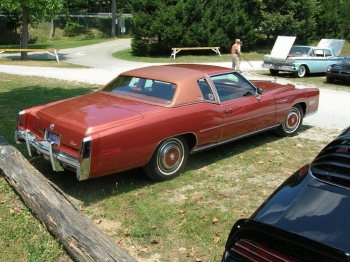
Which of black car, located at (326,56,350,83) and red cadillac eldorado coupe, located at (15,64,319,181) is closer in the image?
red cadillac eldorado coupe, located at (15,64,319,181)

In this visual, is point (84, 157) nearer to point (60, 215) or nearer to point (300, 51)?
point (60, 215)

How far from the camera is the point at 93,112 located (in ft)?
16.8

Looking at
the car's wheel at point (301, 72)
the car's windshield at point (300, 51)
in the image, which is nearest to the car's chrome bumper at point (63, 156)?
the car's wheel at point (301, 72)

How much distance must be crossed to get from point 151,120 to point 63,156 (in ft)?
3.63

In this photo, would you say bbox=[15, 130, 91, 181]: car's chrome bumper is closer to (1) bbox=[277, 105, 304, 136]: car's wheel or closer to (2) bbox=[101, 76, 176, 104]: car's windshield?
(2) bbox=[101, 76, 176, 104]: car's windshield

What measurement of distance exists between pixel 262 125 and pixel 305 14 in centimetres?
2947

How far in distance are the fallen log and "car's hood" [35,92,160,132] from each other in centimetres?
64

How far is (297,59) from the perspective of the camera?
17.6 metres

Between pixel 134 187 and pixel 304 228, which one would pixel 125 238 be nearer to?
pixel 134 187

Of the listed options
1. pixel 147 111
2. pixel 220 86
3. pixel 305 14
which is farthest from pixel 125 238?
pixel 305 14

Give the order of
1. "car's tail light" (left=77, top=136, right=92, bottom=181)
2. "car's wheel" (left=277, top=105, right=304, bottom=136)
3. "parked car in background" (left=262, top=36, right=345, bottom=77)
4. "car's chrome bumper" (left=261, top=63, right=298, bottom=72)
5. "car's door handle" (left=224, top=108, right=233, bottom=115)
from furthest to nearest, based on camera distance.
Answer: "parked car in background" (left=262, top=36, right=345, bottom=77) → "car's chrome bumper" (left=261, top=63, right=298, bottom=72) → "car's wheel" (left=277, top=105, right=304, bottom=136) → "car's door handle" (left=224, top=108, right=233, bottom=115) → "car's tail light" (left=77, top=136, right=92, bottom=181)

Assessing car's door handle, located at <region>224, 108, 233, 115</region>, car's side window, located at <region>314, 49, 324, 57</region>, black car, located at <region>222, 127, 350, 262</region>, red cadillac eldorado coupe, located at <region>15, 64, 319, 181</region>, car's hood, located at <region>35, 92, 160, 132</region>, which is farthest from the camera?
car's side window, located at <region>314, 49, 324, 57</region>

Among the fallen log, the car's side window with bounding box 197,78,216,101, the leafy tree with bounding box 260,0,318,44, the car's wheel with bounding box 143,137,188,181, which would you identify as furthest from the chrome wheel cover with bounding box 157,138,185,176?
the leafy tree with bounding box 260,0,318,44

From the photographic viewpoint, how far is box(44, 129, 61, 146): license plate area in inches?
192
